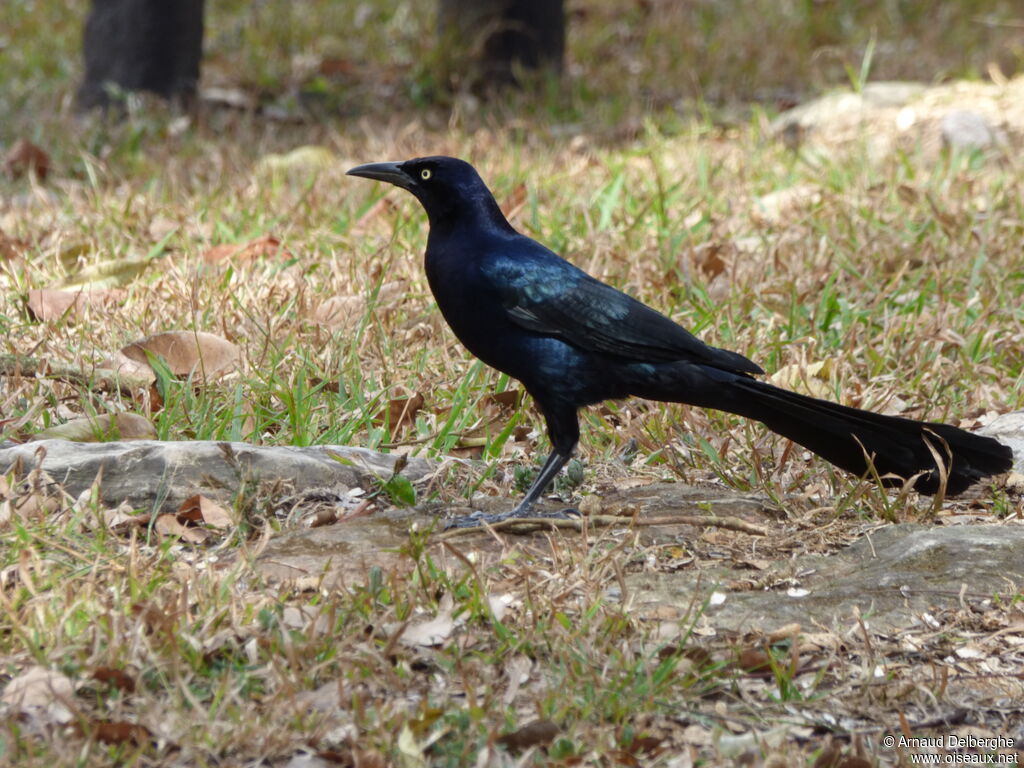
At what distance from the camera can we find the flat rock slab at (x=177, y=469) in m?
2.88

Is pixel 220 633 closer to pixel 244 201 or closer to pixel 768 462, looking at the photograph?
pixel 768 462

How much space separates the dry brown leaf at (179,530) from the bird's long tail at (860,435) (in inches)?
43.8

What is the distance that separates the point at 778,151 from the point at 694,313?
2248 mm

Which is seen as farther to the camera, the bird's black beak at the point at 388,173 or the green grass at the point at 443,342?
the bird's black beak at the point at 388,173

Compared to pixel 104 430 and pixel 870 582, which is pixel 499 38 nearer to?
pixel 104 430

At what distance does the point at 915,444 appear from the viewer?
10.0 feet

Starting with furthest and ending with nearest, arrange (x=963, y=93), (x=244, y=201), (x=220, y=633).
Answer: (x=963, y=93)
(x=244, y=201)
(x=220, y=633)

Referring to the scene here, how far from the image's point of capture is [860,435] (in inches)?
120

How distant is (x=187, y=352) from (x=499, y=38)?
4689 millimetres

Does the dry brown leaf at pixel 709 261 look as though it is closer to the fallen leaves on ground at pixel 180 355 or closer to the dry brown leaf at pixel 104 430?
the fallen leaves on ground at pixel 180 355

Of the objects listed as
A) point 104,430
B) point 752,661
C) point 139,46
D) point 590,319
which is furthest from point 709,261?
point 139,46

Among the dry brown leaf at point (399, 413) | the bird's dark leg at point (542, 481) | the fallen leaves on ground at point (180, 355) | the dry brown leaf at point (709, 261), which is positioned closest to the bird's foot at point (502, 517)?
the bird's dark leg at point (542, 481)

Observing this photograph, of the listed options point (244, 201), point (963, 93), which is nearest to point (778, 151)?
point (963, 93)

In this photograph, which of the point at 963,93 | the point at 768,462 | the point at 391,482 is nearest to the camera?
the point at 391,482
